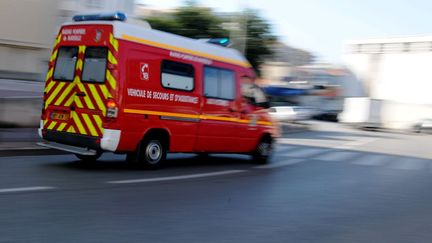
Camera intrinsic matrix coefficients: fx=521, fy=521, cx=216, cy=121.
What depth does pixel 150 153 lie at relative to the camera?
9359mm

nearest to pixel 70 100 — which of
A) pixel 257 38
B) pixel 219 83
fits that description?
pixel 219 83

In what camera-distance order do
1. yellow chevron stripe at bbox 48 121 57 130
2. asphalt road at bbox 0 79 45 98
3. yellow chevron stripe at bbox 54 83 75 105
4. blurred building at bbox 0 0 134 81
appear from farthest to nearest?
blurred building at bbox 0 0 134 81, asphalt road at bbox 0 79 45 98, yellow chevron stripe at bbox 48 121 57 130, yellow chevron stripe at bbox 54 83 75 105

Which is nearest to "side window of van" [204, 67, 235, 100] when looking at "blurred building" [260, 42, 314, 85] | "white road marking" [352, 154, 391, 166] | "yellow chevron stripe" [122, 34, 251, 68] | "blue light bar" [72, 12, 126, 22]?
"yellow chevron stripe" [122, 34, 251, 68]

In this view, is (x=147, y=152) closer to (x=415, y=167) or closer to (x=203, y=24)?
(x=415, y=167)

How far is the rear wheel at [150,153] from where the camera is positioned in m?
9.21

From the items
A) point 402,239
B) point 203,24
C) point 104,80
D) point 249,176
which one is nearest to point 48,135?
point 104,80

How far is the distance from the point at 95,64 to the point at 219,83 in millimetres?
2898

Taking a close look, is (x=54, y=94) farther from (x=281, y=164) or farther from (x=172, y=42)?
(x=281, y=164)

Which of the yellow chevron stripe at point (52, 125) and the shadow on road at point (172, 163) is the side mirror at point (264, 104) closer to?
the shadow on road at point (172, 163)

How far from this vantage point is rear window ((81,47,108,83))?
866 cm

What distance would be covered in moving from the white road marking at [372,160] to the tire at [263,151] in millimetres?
3063

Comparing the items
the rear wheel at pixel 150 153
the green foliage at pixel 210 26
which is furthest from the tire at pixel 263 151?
the green foliage at pixel 210 26

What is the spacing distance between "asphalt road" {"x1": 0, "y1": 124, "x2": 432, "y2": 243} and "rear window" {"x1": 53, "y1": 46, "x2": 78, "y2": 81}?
1564mm

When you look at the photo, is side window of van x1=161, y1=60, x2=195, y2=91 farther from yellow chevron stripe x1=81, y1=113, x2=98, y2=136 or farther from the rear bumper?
the rear bumper
